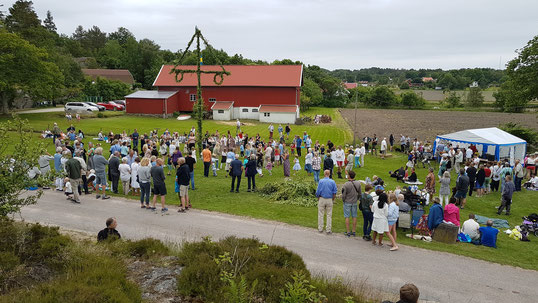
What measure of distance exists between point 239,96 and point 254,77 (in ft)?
10.9

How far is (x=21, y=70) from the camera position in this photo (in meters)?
36.1

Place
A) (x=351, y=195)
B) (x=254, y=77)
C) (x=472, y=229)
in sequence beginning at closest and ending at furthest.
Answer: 1. (x=351, y=195)
2. (x=472, y=229)
3. (x=254, y=77)

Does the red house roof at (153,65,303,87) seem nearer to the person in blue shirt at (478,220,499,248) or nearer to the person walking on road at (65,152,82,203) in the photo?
the person walking on road at (65,152,82,203)

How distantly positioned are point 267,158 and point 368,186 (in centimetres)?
990

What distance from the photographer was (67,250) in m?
7.09

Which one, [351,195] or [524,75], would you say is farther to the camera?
[524,75]

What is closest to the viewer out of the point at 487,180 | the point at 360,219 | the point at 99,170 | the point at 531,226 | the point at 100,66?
the point at 531,226

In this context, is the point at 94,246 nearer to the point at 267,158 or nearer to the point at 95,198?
the point at 95,198

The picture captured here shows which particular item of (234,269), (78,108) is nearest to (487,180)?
(234,269)

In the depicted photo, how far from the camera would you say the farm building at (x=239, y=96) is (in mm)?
44031

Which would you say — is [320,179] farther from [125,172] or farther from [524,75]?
[524,75]

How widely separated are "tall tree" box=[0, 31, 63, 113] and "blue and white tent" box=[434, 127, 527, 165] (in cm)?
3803

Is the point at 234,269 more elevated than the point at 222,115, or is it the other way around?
the point at 222,115

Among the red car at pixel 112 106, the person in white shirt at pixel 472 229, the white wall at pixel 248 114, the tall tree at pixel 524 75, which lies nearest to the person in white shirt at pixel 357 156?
the person in white shirt at pixel 472 229
